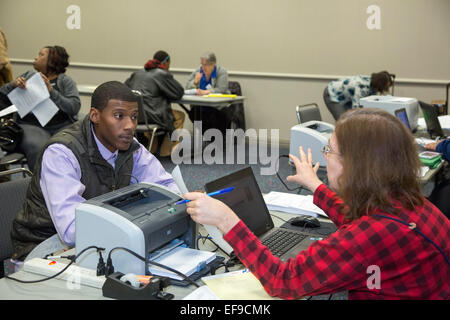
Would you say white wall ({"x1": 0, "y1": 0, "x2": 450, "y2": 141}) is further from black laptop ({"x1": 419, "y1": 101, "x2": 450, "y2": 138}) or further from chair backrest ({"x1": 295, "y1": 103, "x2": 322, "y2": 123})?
chair backrest ({"x1": 295, "y1": 103, "x2": 322, "y2": 123})

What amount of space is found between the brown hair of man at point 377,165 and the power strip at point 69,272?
0.72 m

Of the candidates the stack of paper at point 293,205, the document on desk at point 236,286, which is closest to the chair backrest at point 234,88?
the stack of paper at point 293,205

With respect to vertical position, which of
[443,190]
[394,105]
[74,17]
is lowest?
[443,190]

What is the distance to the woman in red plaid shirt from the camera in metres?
1.24

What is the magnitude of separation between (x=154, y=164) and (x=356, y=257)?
1.17 m

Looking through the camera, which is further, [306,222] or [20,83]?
[20,83]

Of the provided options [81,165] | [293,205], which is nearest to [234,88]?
[293,205]

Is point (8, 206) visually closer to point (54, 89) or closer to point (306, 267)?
point (306, 267)

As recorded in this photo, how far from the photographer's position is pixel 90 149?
6.33 ft

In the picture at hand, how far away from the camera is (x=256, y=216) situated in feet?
6.16

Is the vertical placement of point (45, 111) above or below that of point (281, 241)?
above

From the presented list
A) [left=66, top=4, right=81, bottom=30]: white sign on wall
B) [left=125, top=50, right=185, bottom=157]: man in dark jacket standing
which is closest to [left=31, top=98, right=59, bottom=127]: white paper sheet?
[left=125, top=50, right=185, bottom=157]: man in dark jacket standing

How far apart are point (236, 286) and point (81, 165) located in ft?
2.65
